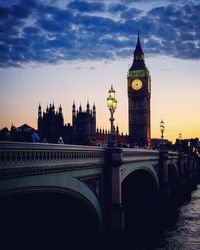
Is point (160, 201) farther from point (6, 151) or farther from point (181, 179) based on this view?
point (6, 151)

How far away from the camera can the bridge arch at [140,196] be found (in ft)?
131

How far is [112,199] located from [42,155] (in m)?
8.42

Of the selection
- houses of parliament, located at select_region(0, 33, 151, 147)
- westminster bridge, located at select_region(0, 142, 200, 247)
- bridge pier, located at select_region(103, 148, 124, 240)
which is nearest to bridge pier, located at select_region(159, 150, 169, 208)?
westminster bridge, located at select_region(0, 142, 200, 247)

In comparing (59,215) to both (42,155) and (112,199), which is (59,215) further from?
(42,155)

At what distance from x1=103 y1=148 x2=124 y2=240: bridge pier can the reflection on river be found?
4.06ft

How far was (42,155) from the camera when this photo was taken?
47.5 ft

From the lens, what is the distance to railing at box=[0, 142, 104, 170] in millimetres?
12039

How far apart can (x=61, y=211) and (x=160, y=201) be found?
24.7 metres

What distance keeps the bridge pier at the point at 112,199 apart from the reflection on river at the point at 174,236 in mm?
1239

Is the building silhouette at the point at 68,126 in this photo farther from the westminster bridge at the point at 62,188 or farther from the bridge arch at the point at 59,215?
the bridge arch at the point at 59,215

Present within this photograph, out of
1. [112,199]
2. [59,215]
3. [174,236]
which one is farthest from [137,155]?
[59,215]

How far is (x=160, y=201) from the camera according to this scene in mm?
44844

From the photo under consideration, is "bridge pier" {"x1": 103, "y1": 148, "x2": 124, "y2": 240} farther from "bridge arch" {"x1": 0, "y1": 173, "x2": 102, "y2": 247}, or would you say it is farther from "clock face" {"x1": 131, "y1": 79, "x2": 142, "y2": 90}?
"clock face" {"x1": 131, "y1": 79, "x2": 142, "y2": 90}

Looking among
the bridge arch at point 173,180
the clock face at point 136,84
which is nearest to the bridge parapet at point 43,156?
the bridge arch at point 173,180
